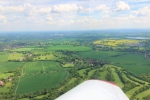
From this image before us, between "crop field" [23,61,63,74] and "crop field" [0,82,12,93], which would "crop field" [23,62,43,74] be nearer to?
"crop field" [23,61,63,74]

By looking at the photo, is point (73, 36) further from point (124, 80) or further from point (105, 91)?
point (105, 91)

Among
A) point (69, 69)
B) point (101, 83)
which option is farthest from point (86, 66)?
point (101, 83)

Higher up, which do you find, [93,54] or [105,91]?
[105,91]

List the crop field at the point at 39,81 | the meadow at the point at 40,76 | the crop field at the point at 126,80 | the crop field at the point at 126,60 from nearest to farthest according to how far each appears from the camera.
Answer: the crop field at the point at 126,80 → the crop field at the point at 39,81 → the meadow at the point at 40,76 → the crop field at the point at 126,60

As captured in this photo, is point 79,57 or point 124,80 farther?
point 79,57

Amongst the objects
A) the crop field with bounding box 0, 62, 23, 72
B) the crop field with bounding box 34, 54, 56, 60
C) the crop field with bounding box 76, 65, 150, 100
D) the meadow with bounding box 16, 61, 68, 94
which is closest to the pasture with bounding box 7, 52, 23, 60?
the crop field with bounding box 0, 62, 23, 72

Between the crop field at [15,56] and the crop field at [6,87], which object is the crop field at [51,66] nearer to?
the crop field at [15,56]

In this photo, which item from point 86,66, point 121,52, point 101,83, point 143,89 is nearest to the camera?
point 101,83

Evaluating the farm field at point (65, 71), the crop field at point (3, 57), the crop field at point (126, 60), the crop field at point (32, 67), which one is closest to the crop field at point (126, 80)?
the farm field at point (65, 71)
